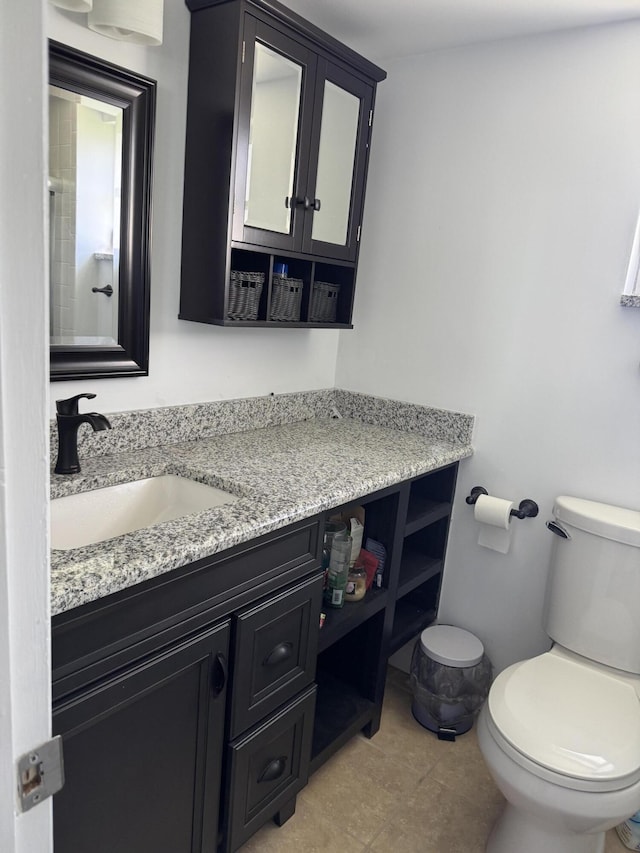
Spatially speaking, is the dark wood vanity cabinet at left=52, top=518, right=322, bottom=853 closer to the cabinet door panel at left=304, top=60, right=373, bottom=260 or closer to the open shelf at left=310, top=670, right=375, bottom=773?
the open shelf at left=310, top=670, right=375, bottom=773

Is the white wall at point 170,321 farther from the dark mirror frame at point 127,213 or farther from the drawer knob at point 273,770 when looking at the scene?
the drawer knob at point 273,770

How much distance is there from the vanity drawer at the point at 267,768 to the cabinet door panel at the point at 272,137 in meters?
1.22

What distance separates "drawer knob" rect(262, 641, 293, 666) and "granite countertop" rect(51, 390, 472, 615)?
0.99 feet

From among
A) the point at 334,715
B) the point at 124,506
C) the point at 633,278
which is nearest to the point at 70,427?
the point at 124,506

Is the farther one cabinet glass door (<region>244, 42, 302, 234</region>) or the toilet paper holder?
the toilet paper holder

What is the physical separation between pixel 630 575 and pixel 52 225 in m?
1.72

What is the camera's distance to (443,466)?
6.60ft

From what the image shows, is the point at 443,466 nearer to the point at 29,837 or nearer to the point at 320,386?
the point at 320,386

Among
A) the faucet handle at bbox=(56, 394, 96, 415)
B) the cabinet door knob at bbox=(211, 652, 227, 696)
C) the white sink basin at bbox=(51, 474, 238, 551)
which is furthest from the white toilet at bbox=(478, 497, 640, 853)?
the faucet handle at bbox=(56, 394, 96, 415)

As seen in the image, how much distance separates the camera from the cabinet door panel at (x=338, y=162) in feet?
5.87

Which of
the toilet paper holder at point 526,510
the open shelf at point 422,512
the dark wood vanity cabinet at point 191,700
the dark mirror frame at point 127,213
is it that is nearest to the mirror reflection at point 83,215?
the dark mirror frame at point 127,213

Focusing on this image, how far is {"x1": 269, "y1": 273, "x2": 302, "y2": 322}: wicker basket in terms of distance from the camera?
1817 mm

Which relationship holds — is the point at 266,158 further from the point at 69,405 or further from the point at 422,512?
the point at 422,512

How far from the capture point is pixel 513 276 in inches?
77.7
